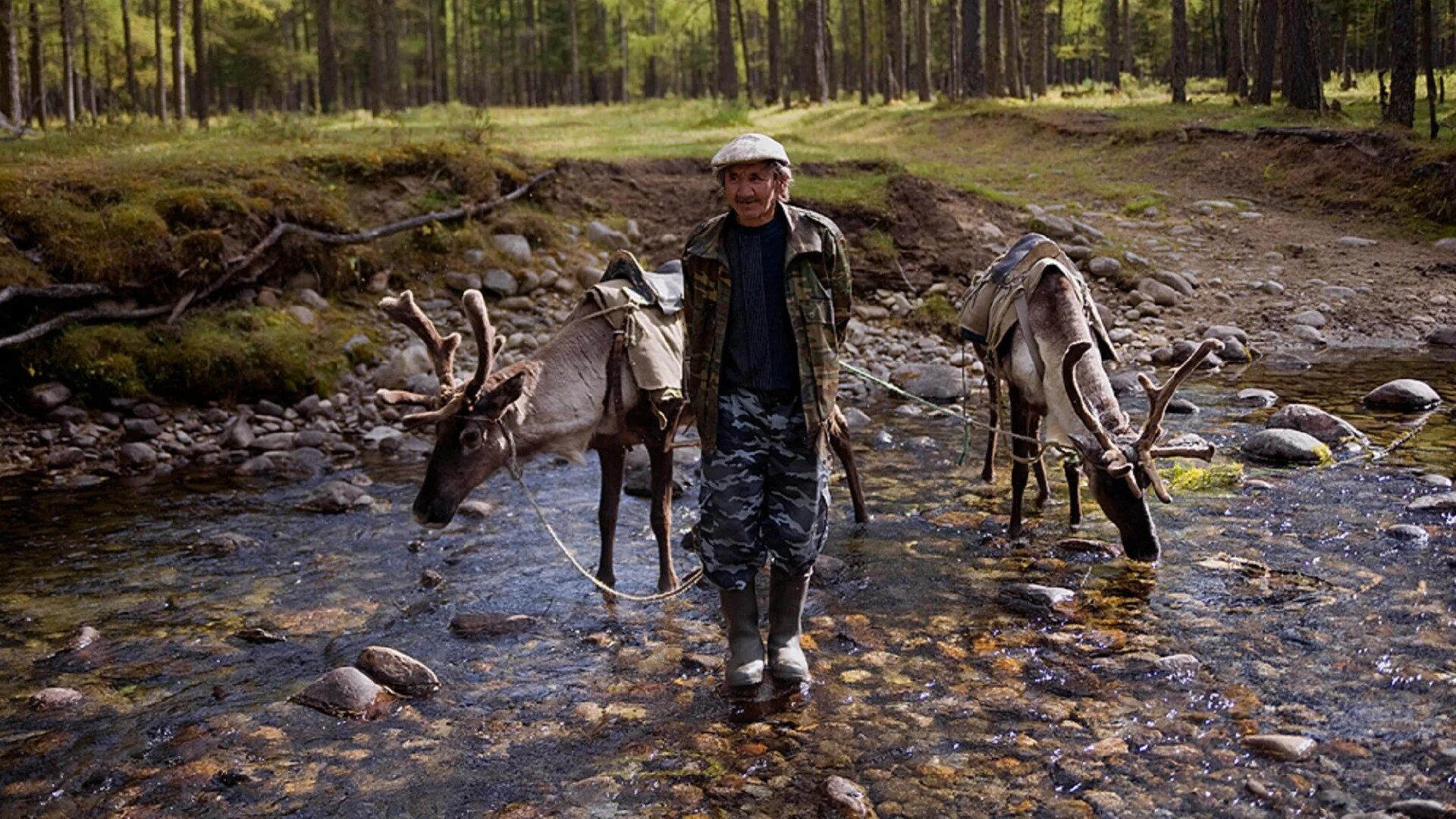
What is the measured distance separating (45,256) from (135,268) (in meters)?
0.83

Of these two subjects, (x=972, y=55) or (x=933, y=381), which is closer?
(x=933, y=381)

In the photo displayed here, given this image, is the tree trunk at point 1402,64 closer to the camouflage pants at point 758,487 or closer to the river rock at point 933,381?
the river rock at point 933,381

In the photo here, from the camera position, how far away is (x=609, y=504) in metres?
7.16

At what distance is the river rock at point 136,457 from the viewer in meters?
10.4

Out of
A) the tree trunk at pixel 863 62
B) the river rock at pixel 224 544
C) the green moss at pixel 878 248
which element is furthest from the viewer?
the tree trunk at pixel 863 62

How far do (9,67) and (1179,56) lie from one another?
26.6m

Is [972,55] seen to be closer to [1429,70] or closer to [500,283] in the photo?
[1429,70]

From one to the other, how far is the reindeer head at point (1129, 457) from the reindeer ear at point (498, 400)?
10.6 ft

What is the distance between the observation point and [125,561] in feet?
26.1

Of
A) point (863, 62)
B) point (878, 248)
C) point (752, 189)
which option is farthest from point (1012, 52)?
point (752, 189)

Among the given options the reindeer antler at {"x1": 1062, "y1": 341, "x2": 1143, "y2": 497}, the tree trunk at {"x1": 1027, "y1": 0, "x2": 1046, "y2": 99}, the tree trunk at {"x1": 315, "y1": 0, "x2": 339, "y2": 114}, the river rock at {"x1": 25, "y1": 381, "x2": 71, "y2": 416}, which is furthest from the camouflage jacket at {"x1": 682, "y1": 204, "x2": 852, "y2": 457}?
the tree trunk at {"x1": 1027, "y1": 0, "x2": 1046, "y2": 99}

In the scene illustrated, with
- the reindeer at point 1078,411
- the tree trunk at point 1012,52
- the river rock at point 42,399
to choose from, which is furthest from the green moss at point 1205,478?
the tree trunk at point 1012,52

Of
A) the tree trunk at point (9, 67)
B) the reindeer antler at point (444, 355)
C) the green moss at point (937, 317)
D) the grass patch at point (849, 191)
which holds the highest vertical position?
the tree trunk at point (9, 67)

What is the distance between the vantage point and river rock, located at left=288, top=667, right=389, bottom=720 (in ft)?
17.6
